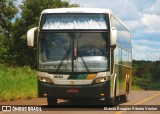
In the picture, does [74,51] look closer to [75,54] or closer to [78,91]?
[75,54]

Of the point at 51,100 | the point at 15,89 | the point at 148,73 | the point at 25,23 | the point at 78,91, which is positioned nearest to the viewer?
the point at 78,91

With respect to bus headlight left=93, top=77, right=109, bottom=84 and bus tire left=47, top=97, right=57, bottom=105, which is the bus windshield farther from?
bus tire left=47, top=97, right=57, bottom=105

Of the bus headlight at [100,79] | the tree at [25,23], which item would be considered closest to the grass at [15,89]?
the bus headlight at [100,79]

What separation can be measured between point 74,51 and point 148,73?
134 metres

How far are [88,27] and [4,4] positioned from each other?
1144 inches

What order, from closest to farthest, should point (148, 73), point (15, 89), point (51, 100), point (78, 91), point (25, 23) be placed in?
1. point (78, 91)
2. point (51, 100)
3. point (15, 89)
4. point (25, 23)
5. point (148, 73)

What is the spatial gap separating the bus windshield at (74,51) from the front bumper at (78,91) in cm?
60

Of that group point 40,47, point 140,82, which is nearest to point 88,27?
point 40,47

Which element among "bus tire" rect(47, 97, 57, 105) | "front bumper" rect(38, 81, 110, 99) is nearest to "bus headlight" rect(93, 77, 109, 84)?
"front bumper" rect(38, 81, 110, 99)

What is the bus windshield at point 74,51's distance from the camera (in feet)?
A: 56.5

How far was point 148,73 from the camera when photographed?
490 ft

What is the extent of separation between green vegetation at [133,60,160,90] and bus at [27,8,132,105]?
363ft

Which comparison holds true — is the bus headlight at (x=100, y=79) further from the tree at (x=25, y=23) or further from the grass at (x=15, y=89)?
the tree at (x=25, y=23)

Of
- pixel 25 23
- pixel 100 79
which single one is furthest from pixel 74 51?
pixel 25 23
